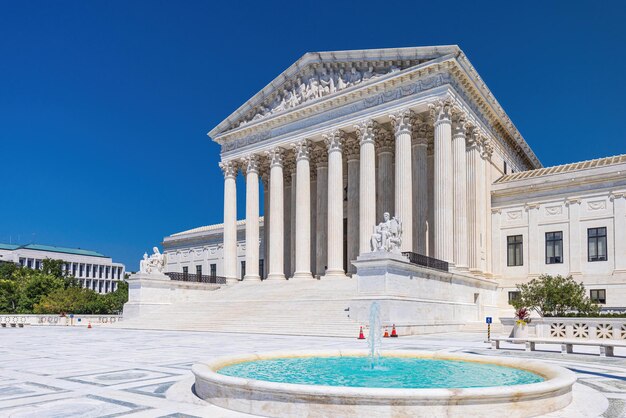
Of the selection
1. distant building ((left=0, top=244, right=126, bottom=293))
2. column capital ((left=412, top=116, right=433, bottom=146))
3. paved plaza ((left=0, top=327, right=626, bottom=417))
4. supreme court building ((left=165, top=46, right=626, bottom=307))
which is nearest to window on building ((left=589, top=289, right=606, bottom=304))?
supreme court building ((left=165, top=46, right=626, bottom=307))

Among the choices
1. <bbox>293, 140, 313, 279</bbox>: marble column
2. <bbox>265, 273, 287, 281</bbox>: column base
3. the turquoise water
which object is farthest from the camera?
<bbox>265, 273, 287, 281</bbox>: column base

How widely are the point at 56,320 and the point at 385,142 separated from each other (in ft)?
101

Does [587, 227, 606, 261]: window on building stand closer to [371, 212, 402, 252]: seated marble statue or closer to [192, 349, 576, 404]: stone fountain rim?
[371, 212, 402, 252]: seated marble statue

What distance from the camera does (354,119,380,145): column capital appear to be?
4247 cm

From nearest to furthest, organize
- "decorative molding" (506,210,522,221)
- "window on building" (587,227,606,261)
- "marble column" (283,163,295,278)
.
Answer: "window on building" (587,227,606,261)
"decorative molding" (506,210,522,221)
"marble column" (283,163,295,278)

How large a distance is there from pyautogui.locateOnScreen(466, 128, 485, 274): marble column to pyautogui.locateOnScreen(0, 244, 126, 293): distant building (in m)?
114

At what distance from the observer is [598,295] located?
40.2m

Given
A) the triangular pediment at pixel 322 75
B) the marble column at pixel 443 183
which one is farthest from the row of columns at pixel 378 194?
the triangular pediment at pixel 322 75

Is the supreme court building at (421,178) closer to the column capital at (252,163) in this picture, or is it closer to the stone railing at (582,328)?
the column capital at (252,163)

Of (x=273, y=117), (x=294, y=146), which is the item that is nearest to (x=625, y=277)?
(x=294, y=146)

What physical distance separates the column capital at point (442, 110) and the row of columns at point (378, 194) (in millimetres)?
66

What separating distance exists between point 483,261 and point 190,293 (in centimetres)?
2384

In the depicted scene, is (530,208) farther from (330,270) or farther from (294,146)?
(294,146)

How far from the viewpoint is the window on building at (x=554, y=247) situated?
42.6 metres
